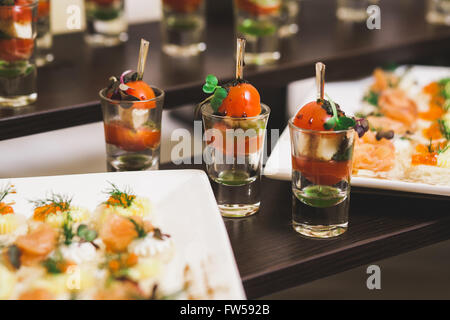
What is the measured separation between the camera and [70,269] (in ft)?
2.76

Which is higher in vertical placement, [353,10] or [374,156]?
[353,10]

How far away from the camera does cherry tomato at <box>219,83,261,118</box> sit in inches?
38.2

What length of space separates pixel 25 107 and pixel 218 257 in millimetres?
599

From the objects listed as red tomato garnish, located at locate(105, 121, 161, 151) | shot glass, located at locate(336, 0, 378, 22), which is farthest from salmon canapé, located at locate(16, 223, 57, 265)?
shot glass, located at locate(336, 0, 378, 22)

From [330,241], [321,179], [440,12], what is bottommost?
[330,241]

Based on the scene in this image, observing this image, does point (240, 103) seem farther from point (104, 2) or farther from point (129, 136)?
point (104, 2)

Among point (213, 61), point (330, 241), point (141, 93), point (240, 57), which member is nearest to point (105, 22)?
point (213, 61)

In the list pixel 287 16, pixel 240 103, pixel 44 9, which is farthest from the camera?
pixel 287 16

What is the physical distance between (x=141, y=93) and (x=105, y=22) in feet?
2.14

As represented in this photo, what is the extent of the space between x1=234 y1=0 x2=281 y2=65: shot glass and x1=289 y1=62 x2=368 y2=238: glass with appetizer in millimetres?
613

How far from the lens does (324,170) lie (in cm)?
91

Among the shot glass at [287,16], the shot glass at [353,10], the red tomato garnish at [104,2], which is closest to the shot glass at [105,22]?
the red tomato garnish at [104,2]

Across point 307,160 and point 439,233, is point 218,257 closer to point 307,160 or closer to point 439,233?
point 307,160

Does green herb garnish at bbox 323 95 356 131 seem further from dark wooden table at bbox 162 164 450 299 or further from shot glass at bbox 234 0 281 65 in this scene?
shot glass at bbox 234 0 281 65
